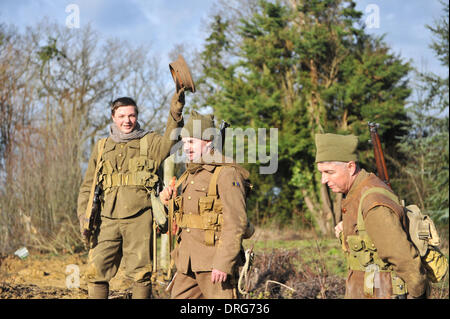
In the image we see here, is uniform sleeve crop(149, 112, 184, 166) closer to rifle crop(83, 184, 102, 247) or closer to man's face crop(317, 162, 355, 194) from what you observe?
rifle crop(83, 184, 102, 247)

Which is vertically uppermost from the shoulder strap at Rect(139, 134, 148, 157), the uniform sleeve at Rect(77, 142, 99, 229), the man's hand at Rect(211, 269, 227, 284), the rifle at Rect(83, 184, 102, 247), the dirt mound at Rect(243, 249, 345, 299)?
the shoulder strap at Rect(139, 134, 148, 157)

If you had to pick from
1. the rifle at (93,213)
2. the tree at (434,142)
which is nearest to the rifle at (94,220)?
the rifle at (93,213)

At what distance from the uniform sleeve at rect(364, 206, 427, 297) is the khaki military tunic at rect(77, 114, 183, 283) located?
7.44ft

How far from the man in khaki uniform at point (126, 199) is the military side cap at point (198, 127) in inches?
29.3

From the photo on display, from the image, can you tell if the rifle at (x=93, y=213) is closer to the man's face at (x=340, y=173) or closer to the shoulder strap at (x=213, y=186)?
the shoulder strap at (x=213, y=186)

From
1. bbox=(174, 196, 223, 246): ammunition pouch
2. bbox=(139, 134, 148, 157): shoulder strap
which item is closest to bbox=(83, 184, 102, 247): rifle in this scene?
bbox=(139, 134, 148, 157): shoulder strap

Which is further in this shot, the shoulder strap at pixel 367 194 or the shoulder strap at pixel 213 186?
the shoulder strap at pixel 213 186

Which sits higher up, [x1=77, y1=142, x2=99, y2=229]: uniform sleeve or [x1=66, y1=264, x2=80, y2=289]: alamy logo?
[x1=77, y1=142, x2=99, y2=229]: uniform sleeve

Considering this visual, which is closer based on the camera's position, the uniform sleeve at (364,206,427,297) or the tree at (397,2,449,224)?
the uniform sleeve at (364,206,427,297)

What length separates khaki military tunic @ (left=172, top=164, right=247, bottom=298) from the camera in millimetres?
3203

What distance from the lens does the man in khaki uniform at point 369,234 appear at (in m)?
2.57

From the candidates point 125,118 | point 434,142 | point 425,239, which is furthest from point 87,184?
point 434,142

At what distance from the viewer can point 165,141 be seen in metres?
4.49

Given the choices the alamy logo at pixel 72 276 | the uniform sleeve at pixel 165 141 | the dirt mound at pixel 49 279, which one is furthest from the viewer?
the alamy logo at pixel 72 276
